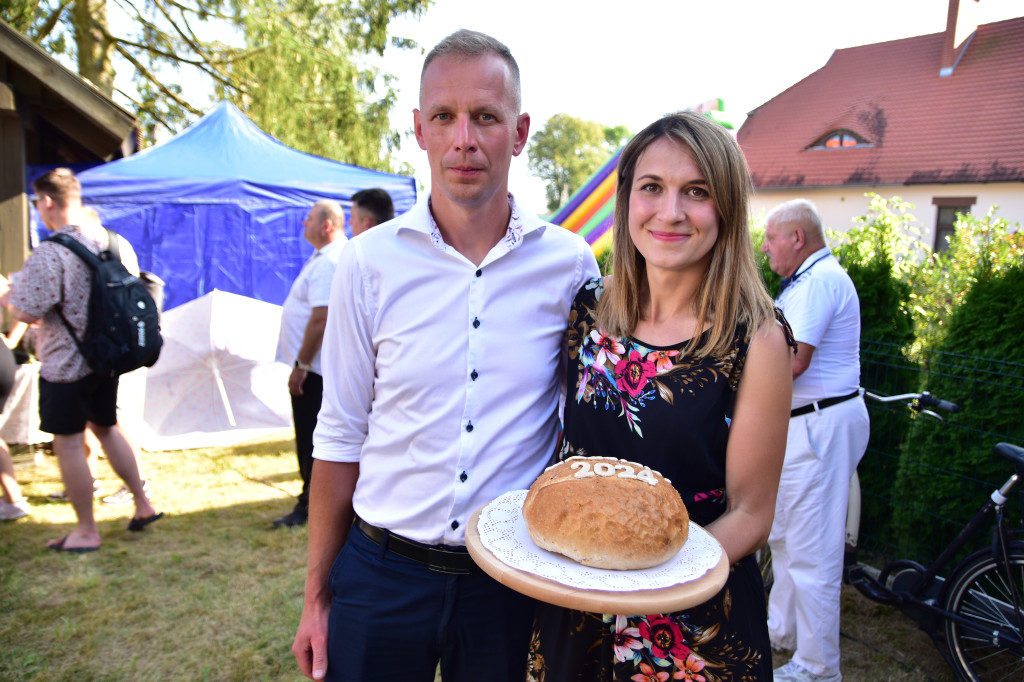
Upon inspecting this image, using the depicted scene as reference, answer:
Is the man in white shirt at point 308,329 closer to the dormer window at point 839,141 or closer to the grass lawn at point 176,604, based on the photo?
the grass lawn at point 176,604

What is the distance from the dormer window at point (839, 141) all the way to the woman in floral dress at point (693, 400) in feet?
83.8

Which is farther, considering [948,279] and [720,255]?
[948,279]

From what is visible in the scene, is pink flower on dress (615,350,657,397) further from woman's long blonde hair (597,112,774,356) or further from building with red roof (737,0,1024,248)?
building with red roof (737,0,1024,248)

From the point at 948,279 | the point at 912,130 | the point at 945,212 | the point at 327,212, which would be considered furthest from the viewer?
the point at 912,130

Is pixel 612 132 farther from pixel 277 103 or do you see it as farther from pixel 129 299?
pixel 129 299

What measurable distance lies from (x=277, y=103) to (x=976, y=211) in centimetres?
2112

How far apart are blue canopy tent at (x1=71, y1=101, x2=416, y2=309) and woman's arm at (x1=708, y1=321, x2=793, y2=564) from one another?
7298 millimetres

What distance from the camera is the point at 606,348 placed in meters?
1.70

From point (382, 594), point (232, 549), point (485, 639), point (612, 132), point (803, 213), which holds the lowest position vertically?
point (232, 549)

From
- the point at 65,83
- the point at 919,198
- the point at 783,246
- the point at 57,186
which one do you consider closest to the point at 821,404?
the point at 783,246

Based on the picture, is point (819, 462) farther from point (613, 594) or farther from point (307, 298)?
point (307, 298)

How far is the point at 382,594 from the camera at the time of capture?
1637 mm

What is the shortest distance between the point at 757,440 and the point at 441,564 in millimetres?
858

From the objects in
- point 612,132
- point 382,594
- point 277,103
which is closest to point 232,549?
point 382,594
